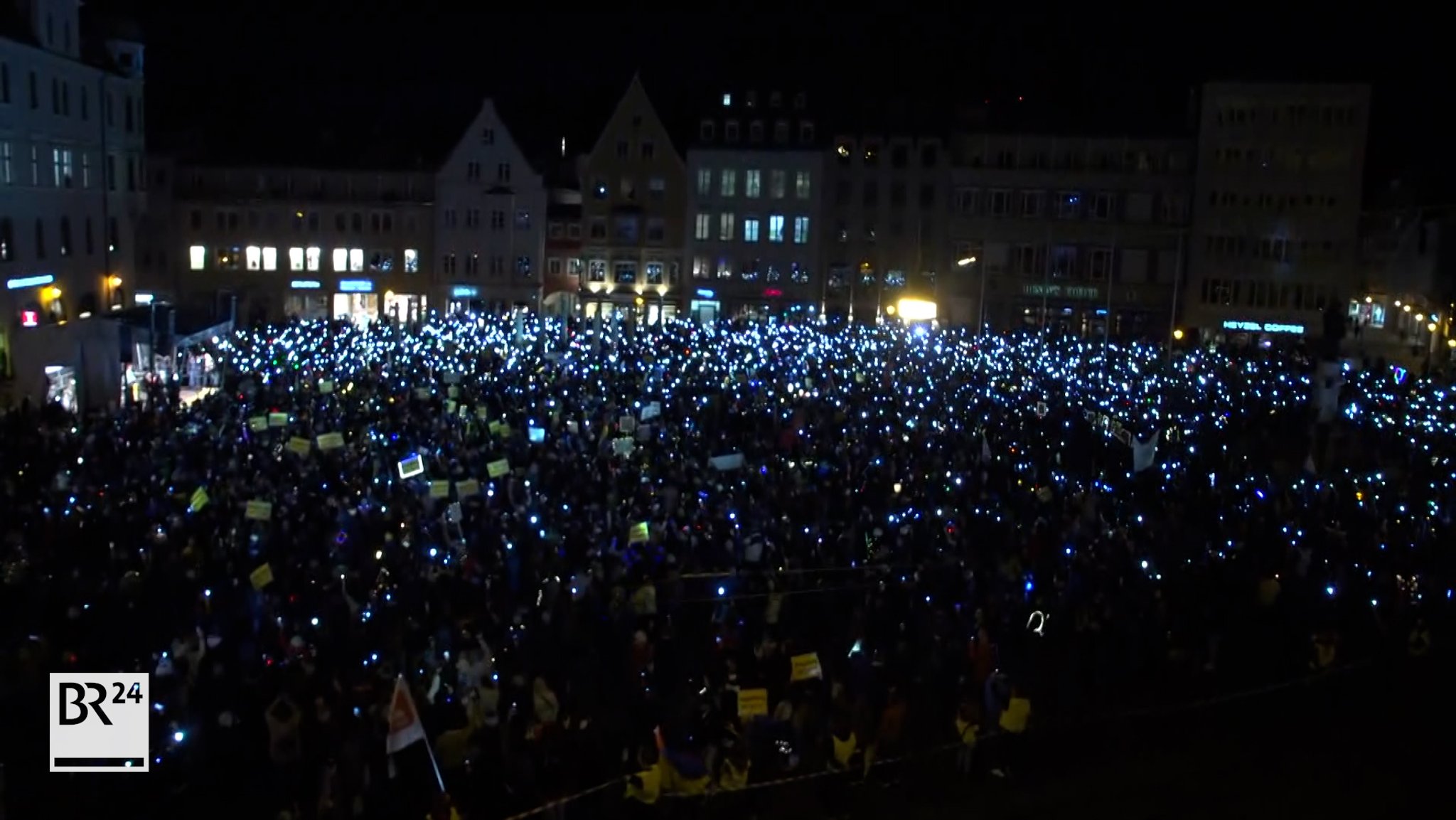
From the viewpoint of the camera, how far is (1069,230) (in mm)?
59188

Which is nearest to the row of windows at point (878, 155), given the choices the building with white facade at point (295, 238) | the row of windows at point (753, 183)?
the row of windows at point (753, 183)

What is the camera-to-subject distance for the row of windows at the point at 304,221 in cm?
6088

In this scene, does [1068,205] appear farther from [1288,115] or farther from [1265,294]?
[1288,115]

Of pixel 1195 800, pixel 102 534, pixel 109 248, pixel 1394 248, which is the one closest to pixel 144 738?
pixel 102 534

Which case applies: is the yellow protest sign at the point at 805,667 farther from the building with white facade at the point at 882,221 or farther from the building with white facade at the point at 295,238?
the building with white facade at the point at 295,238

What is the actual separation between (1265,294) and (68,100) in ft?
151

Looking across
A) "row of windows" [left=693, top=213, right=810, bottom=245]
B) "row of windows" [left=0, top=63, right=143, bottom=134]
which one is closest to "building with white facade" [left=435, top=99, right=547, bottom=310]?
"row of windows" [left=693, top=213, right=810, bottom=245]

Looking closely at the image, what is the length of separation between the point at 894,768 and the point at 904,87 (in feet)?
189

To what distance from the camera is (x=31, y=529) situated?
16828mm

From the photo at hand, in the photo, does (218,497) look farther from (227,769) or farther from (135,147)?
(135,147)

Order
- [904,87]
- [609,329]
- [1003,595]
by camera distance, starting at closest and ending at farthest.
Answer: [1003,595]
[609,329]
[904,87]

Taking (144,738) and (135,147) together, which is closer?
(144,738)

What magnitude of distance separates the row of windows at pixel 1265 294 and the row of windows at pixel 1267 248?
1.06 m

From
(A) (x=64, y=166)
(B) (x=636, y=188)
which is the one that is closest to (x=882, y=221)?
(B) (x=636, y=188)
